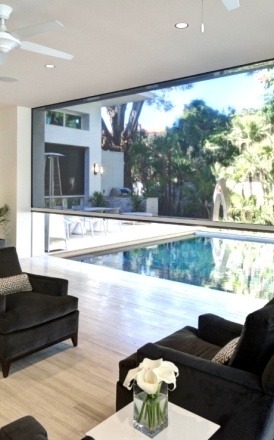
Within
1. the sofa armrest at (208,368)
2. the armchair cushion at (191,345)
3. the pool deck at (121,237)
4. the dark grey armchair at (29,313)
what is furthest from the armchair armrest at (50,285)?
the pool deck at (121,237)

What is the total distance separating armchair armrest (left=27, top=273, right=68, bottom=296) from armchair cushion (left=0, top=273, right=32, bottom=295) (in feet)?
0.20

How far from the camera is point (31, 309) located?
3.00 m

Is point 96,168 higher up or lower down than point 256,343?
Result: higher up

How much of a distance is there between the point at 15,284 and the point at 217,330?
1901mm

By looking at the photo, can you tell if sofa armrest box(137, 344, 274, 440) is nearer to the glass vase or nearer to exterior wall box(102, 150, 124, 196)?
the glass vase

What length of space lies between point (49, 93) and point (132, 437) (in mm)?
5596

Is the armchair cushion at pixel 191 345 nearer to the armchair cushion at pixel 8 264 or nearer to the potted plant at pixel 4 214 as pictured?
the armchair cushion at pixel 8 264

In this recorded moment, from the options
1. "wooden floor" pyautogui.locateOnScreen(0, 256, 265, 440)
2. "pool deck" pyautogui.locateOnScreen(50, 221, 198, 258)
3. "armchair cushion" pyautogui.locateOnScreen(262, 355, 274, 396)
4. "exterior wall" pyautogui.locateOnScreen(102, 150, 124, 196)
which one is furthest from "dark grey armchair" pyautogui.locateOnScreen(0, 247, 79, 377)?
"pool deck" pyautogui.locateOnScreen(50, 221, 198, 258)

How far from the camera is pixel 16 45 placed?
9.31 feet

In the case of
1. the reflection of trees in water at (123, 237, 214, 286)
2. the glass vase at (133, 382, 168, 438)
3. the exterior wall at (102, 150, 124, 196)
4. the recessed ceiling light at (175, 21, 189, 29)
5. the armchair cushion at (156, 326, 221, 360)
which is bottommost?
the reflection of trees in water at (123, 237, 214, 286)

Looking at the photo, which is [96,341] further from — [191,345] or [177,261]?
[177,261]

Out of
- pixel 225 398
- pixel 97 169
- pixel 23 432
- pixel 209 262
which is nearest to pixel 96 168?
pixel 97 169

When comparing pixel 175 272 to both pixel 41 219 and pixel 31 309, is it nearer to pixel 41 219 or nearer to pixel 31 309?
pixel 41 219

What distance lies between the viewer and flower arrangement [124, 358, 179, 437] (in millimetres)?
1470
